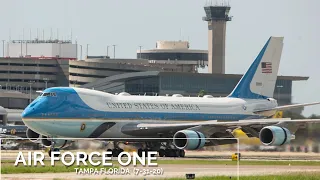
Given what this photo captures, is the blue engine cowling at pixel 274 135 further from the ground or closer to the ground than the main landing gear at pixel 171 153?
further from the ground

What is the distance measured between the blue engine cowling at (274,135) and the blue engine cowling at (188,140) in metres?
4.60

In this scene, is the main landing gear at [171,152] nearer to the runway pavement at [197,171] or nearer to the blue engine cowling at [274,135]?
the blue engine cowling at [274,135]

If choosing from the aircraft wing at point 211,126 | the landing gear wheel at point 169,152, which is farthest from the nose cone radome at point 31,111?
the landing gear wheel at point 169,152

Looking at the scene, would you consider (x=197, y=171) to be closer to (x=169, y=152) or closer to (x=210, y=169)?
(x=210, y=169)

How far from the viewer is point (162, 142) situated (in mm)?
81750

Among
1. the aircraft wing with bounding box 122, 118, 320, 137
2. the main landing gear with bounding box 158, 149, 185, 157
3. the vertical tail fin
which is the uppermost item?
the vertical tail fin

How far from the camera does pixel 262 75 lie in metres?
91.9

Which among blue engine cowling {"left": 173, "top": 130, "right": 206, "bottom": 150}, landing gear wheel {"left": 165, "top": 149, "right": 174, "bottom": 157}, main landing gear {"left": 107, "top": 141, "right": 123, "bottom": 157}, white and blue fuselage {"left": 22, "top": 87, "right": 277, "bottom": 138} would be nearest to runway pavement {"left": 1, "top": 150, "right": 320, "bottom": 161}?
blue engine cowling {"left": 173, "top": 130, "right": 206, "bottom": 150}

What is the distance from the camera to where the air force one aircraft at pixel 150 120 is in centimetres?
7669

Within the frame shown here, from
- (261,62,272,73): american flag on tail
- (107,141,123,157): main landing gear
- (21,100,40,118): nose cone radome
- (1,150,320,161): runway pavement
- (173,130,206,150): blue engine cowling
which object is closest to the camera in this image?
(107,141,123,157): main landing gear

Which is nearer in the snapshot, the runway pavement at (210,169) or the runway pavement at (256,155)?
the runway pavement at (210,169)

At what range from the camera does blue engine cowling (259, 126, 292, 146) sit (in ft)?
255

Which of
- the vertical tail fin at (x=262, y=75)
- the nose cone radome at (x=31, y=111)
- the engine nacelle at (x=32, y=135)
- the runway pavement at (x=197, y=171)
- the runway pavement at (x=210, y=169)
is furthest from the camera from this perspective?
the vertical tail fin at (x=262, y=75)

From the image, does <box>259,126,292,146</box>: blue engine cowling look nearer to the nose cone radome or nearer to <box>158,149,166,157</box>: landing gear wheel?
<box>158,149,166,157</box>: landing gear wheel
